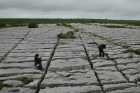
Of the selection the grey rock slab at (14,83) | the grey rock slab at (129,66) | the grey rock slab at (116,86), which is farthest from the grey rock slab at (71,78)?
the grey rock slab at (129,66)

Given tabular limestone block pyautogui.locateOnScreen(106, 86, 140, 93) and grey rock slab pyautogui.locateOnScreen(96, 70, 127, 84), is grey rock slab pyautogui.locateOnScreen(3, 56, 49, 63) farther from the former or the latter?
tabular limestone block pyautogui.locateOnScreen(106, 86, 140, 93)

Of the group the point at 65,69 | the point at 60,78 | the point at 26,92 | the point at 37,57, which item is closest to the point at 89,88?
the point at 60,78

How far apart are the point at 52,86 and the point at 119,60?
3.32 metres

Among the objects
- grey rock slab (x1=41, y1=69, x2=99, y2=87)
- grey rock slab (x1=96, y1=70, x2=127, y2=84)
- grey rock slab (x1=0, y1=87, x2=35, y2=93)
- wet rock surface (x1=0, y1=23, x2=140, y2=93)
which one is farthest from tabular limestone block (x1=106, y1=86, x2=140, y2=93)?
grey rock slab (x1=0, y1=87, x2=35, y2=93)

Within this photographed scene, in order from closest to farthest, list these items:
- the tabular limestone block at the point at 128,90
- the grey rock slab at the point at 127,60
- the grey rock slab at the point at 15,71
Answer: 1. the tabular limestone block at the point at 128,90
2. the grey rock slab at the point at 15,71
3. the grey rock slab at the point at 127,60

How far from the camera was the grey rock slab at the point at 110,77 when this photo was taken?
3.87 meters

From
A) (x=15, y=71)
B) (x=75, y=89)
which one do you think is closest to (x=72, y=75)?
(x=75, y=89)

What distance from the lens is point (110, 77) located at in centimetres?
409

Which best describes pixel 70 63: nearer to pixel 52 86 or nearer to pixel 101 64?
pixel 101 64

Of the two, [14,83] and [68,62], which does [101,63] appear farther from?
[14,83]

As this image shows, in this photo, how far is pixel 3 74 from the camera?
429cm

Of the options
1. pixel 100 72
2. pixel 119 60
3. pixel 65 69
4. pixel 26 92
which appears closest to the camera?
pixel 26 92

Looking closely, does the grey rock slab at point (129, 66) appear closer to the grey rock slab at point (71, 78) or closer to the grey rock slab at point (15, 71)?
the grey rock slab at point (71, 78)

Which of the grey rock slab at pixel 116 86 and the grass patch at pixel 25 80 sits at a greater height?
the grey rock slab at pixel 116 86
